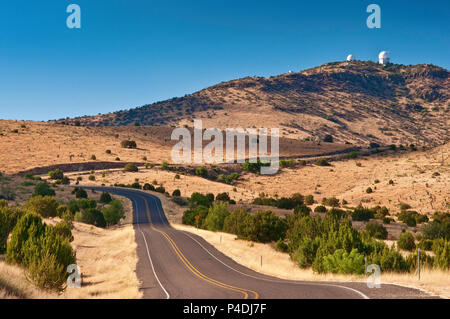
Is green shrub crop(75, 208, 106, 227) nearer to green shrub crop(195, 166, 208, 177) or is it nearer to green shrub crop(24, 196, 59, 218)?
green shrub crop(24, 196, 59, 218)

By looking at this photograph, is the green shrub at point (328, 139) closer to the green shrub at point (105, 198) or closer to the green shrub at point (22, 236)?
the green shrub at point (105, 198)

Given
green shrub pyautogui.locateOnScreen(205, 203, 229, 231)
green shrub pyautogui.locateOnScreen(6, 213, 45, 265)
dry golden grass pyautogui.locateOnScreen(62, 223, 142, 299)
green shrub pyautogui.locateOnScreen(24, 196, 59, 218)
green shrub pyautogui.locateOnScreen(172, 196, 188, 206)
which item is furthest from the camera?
green shrub pyautogui.locateOnScreen(172, 196, 188, 206)

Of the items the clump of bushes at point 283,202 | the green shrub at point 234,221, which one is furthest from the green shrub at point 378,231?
the clump of bushes at point 283,202

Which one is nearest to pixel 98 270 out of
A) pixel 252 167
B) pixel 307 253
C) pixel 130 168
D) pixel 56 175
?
pixel 307 253

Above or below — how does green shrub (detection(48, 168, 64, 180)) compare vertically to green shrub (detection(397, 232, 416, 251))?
above

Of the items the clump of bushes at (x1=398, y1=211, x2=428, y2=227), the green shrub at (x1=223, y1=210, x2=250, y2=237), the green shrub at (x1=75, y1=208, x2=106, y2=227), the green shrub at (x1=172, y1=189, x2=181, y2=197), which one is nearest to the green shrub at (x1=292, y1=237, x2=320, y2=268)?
the green shrub at (x1=223, y1=210, x2=250, y2=237)

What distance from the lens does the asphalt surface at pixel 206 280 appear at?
16.1 meters

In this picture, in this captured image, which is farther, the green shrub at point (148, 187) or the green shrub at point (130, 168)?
the green shrub at point (130, 168)

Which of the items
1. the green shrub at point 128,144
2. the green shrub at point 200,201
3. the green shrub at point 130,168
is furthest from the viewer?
the green shrub at point 128,144

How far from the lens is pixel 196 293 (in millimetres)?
19359

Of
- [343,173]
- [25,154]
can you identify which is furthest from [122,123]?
[343,173]

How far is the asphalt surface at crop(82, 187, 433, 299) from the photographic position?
16094 mm

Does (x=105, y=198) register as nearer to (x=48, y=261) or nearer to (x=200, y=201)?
(x=200, y=201)
